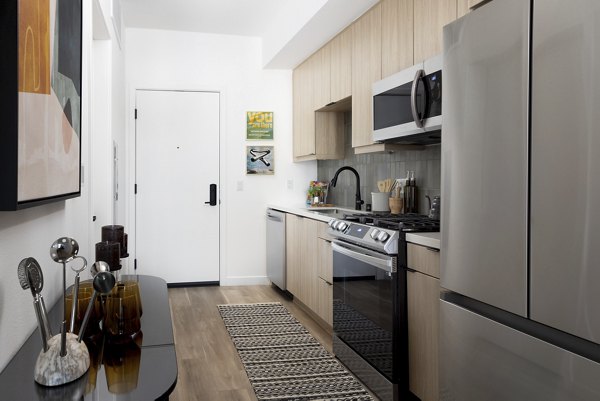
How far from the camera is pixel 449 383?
1.85m

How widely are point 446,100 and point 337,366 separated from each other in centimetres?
196

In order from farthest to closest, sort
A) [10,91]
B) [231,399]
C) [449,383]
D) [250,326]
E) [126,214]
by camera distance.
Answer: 1. [126,214]
2. [250,326]
3. [231,399]
4. [449,383]
5. [10,91]

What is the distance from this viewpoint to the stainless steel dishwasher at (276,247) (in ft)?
16.9

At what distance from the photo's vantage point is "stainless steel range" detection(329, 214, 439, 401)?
262cm

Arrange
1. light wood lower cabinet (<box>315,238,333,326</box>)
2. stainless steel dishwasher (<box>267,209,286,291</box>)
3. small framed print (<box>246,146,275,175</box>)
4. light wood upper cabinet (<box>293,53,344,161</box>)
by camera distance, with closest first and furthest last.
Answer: light wood lower cabinet (<box>315,238,333,326</box>), light wood upper cabinet (<box>293,53,344,161</box>), stainless steel dishwasher (<box>267,209,286,291</box>), small framed print (<box>246,146,275,175</box>)

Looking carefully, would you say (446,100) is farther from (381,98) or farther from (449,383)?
(381,98)

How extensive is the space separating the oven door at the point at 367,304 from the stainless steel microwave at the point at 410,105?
70 centimetres

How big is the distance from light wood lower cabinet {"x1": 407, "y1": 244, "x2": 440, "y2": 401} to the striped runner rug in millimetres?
390

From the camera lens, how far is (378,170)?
438 cm

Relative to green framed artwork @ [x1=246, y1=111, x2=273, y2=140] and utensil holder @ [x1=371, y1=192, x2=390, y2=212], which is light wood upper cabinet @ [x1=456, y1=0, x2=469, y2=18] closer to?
utensil holder @ [x1=371, y1=192, x2=390, y2=212]

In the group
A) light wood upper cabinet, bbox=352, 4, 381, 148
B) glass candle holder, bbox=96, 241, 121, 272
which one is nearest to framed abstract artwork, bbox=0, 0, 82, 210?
glass candle holder, bbox=96, 241, 121, 272

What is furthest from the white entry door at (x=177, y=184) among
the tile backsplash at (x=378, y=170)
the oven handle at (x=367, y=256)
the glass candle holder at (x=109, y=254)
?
the glass candle holder at (x=109, y=254)

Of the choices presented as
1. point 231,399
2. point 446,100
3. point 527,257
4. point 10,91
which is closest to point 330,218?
point 231,399

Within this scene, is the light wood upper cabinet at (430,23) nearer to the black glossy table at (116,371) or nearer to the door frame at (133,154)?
the black glossy table at (116,371)
